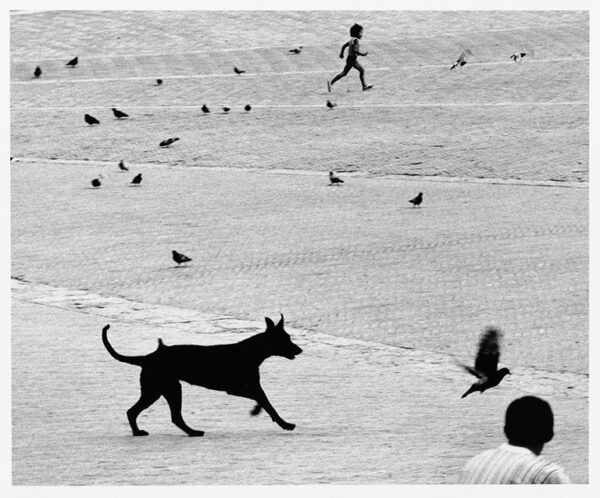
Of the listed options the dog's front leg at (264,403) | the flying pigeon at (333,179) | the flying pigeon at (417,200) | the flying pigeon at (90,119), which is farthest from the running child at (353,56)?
the dog's front leg at (264,403)

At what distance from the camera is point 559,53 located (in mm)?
17625

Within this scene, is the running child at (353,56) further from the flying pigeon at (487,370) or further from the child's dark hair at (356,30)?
the flying pigeon at (487,370)

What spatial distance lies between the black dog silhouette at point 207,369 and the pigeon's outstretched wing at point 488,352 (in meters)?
1.46

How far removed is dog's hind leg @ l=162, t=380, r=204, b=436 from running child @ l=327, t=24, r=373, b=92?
848 centimetres

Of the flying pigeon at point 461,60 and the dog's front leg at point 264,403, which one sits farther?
the flying pigeon at point 461,60

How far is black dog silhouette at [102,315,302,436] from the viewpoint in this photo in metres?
7.77

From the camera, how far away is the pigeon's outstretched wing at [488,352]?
8680mm

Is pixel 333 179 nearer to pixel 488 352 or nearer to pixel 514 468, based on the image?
pixel 488 352

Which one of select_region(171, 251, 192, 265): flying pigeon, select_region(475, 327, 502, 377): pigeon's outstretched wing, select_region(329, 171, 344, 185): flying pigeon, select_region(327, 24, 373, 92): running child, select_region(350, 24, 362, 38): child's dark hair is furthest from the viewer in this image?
select_region(329, 171, 344, 185): flying pigeon

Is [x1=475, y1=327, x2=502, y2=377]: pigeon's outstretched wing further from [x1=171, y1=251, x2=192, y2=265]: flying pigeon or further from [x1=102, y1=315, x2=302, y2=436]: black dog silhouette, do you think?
[x1=171, y1=251, x2=192, y2=265]: flying pigeon

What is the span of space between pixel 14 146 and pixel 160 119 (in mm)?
2104

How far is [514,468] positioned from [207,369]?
3.48 meters

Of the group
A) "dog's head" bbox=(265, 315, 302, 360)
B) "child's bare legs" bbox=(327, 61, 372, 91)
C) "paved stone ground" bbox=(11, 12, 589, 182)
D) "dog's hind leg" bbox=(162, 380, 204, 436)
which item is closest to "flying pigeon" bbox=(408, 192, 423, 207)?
"paved stone ground" bbox=(11, 12, 589, 182)

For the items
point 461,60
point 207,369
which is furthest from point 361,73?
point 207,369
